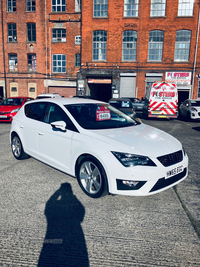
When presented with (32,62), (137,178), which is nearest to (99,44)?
(32,62)

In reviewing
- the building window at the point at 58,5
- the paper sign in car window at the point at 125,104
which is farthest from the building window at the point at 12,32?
the paper sign in car window at the point at 125,104

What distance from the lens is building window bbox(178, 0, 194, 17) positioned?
23.7m

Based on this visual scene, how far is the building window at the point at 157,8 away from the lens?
2394cm

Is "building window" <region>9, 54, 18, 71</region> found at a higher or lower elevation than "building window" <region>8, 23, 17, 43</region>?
lower

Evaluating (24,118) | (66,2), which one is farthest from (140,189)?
(66,2)

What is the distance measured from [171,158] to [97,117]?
1699 mm

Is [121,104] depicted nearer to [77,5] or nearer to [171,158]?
[171,158]

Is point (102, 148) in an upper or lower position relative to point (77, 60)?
lower

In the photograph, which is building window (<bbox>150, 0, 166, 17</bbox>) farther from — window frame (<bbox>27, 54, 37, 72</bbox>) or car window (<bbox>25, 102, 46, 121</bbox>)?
car window (<bbox>25, 102, 46, 121</bbox>)

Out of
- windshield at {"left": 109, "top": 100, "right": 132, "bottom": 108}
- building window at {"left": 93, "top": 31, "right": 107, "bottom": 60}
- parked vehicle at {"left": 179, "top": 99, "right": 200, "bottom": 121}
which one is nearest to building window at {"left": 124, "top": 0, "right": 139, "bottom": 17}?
building window at {"left": 93, "top": 31, "right": 107, "bottom": 60}

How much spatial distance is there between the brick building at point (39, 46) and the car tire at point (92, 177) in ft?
86.2

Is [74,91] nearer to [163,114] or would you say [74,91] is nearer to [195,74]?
[195,74]

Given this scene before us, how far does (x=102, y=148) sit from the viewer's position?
366 centimetres

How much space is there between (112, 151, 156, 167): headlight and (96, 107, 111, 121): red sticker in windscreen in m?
1.38
